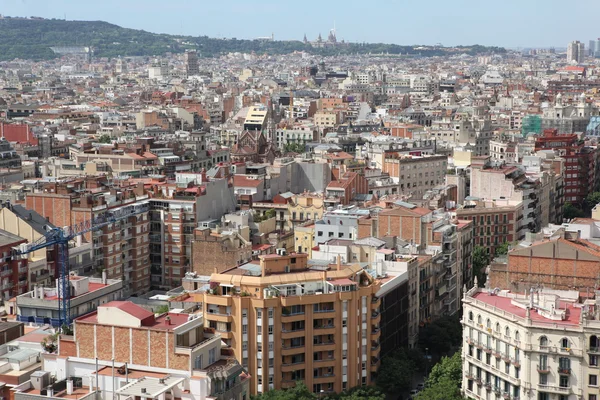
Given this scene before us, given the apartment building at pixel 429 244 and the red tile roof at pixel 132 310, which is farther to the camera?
the apartment building at pixel 429 244

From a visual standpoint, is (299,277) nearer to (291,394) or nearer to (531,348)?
(291,394)

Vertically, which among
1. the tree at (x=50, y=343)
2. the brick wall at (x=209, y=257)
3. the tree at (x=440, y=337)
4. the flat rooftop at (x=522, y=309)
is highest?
the flat rooftop at (x=522, y=309)

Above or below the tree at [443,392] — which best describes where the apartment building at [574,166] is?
above

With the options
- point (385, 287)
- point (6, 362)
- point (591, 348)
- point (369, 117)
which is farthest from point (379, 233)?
point (369, 117)

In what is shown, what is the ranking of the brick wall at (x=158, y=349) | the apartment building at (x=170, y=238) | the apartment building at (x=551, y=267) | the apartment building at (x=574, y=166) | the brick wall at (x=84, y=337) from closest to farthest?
the brick wall at (x=158, y=349), the brick wall at (x=84, y=337), the apartment building at (x=551, y=267), the apartment building at (x=170, y=238), the apartment building at (x=574, y=166)

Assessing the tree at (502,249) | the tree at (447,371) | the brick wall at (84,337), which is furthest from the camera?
the tree at (502,249)

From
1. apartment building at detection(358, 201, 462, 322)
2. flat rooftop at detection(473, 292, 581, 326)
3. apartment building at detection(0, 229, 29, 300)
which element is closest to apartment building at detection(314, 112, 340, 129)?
apartment building at detection(358, 201, 462, 322)

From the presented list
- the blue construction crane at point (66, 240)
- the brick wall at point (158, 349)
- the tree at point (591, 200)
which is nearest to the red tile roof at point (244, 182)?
the blue construction crane at point (66, 240)

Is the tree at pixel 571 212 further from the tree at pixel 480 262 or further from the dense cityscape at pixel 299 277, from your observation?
the tree at pixel 480 262
